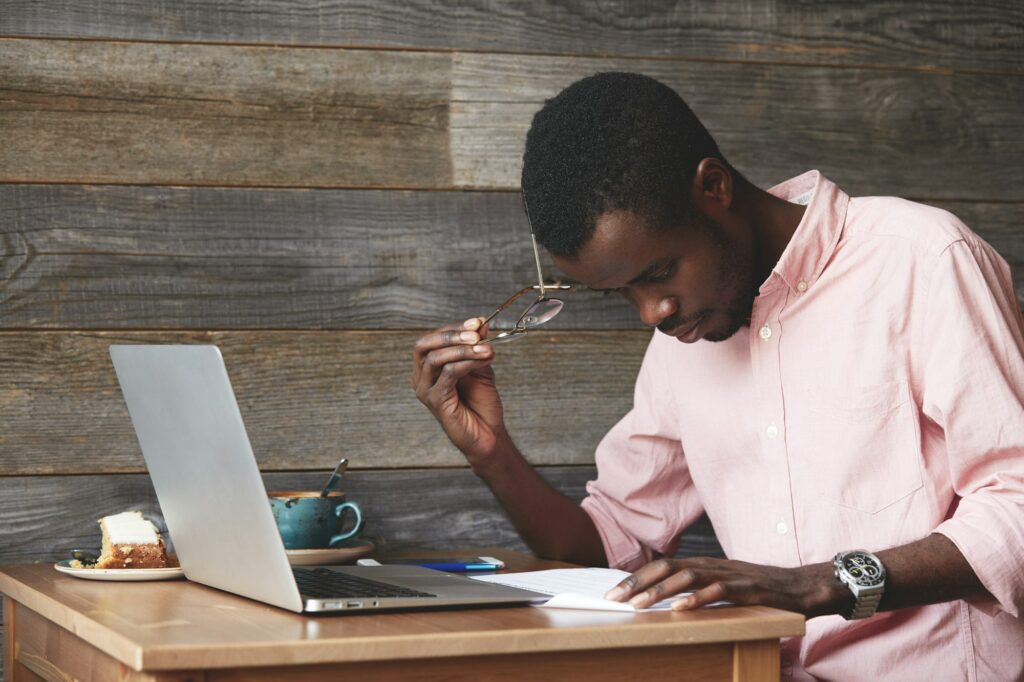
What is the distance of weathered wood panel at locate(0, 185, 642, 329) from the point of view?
1.63m

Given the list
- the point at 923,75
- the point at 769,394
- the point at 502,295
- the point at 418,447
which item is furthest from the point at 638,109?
the point at 923,75

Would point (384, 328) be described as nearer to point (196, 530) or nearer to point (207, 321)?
point (207, 321)

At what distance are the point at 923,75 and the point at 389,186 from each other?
2.86 ft

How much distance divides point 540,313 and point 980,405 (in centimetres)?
50

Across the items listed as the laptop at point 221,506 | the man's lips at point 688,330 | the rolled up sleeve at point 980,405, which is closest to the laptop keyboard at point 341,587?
the laptop at point 221,506

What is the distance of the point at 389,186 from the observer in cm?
172

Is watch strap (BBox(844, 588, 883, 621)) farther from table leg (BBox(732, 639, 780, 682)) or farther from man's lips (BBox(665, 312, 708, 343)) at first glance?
man's lips (BBox(665, 312, 708, 343))

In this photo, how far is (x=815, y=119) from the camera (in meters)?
1.86

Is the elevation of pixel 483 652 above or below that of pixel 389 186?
below

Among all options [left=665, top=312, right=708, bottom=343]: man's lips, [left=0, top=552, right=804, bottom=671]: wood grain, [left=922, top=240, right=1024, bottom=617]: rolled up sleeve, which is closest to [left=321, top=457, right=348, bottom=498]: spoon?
[left=0, top=552, right=804, bottom=671]: wood grain

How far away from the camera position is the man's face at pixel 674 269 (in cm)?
124

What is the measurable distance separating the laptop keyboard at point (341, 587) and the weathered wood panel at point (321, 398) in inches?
19.2

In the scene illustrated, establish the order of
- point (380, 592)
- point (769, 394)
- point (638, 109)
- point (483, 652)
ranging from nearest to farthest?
point (483, 652) < point (380, 592) < point (638, 109) < point (769, 394)

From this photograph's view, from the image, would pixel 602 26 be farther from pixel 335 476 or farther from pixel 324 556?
→ pixel 324 556
